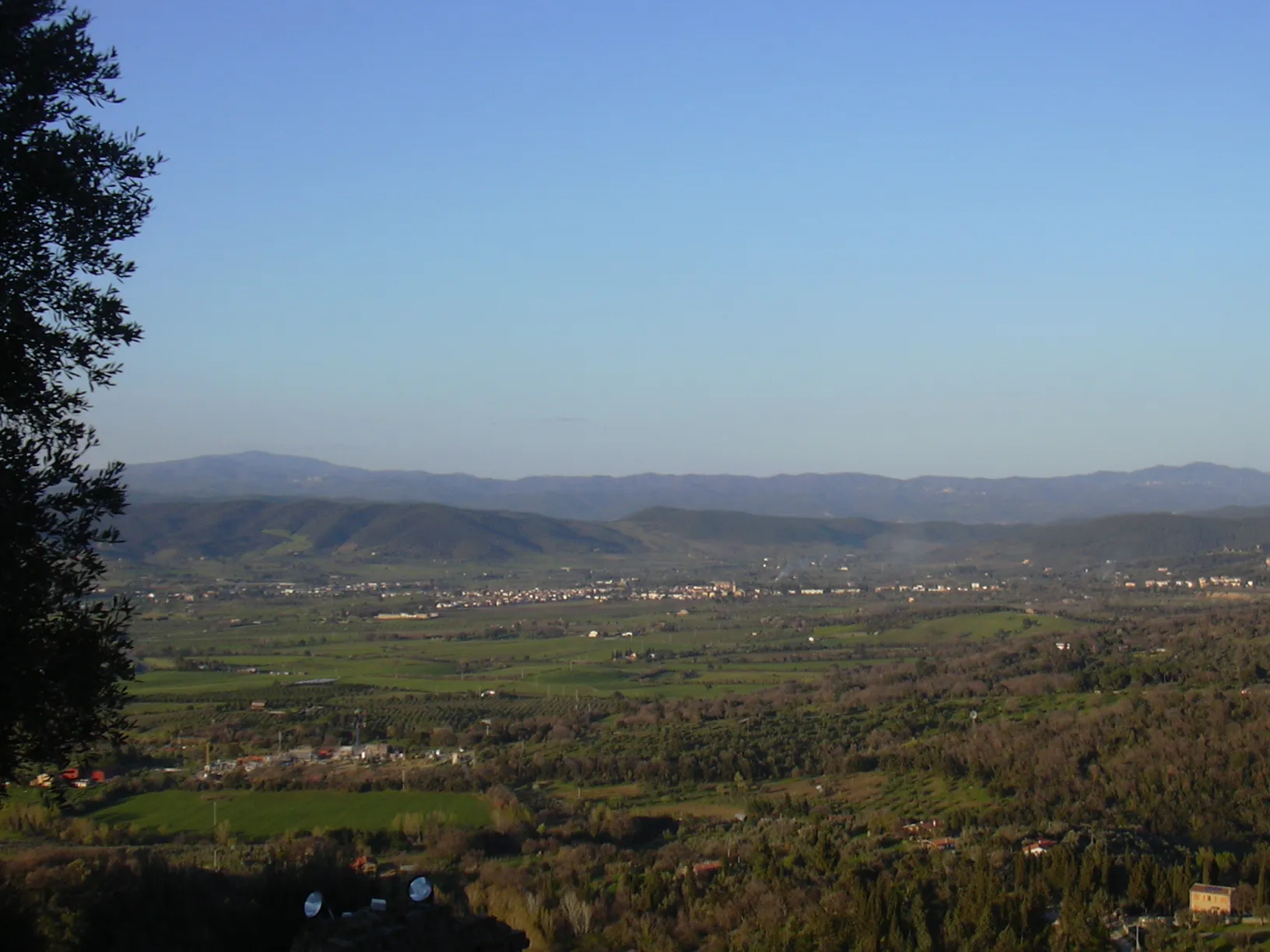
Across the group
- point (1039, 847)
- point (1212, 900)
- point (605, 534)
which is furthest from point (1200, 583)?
point (1212, 900)

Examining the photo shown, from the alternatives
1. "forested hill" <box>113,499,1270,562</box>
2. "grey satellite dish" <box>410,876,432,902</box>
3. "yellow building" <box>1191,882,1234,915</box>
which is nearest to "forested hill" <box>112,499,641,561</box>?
"forested hill" <box>113,499,1270,562</box>

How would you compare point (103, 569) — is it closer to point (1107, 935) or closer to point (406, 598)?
point (1107, 935)

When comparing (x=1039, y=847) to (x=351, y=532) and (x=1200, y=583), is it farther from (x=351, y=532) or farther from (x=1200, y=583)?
(x=351, y=532)

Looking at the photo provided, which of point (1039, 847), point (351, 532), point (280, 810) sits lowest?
point (280, 810)

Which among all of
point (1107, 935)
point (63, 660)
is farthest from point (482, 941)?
point (1107, 935)

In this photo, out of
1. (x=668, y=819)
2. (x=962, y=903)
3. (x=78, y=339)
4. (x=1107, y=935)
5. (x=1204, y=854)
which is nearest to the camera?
(x=78, y=339)

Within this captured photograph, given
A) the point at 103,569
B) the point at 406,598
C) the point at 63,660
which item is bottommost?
the point at 406,598
